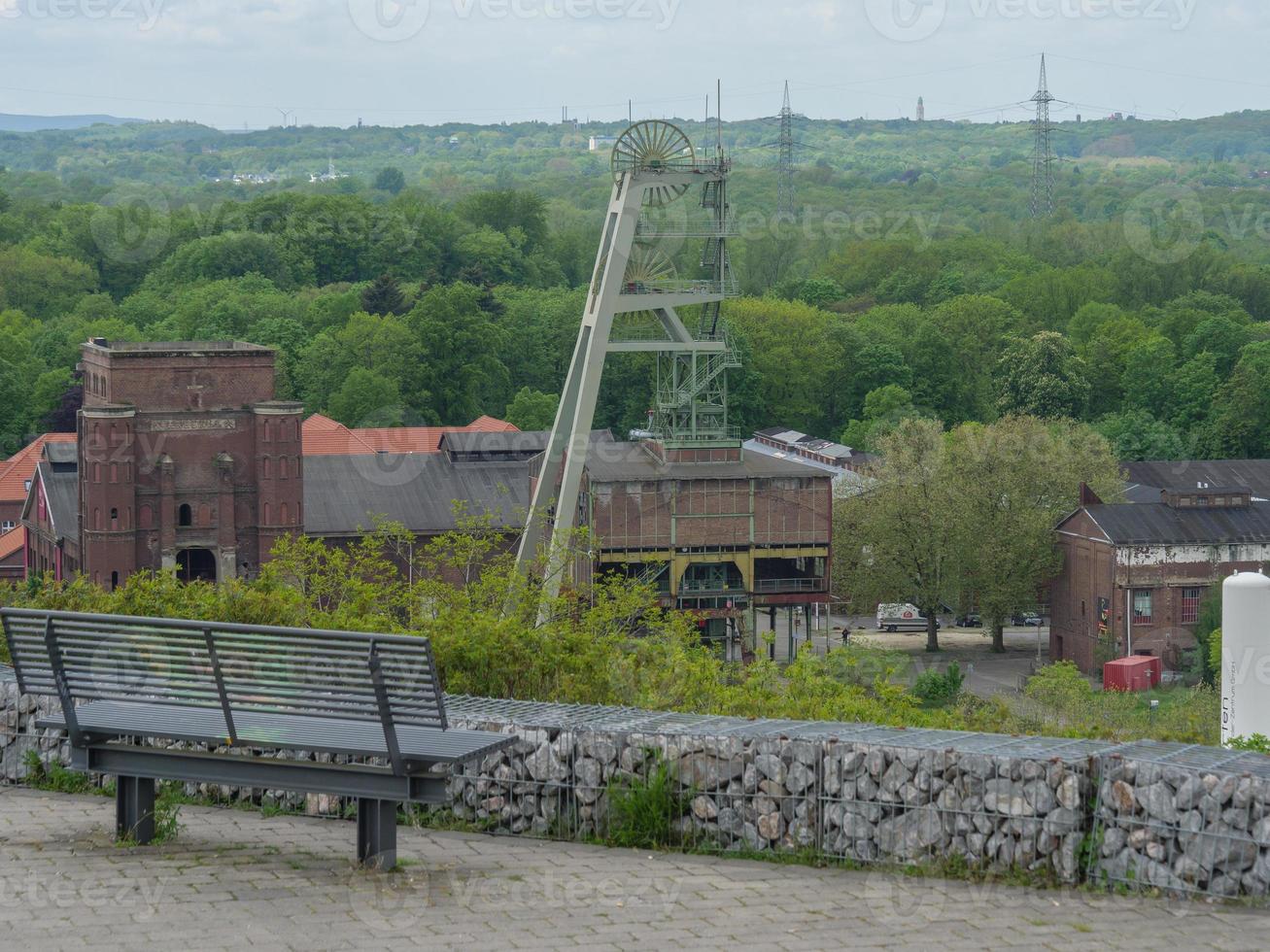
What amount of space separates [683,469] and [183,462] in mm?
15664

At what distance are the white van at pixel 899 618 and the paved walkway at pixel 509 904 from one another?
5337 centimetres

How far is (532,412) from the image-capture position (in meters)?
91.8

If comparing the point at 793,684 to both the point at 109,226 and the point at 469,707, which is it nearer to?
the point at 469,707

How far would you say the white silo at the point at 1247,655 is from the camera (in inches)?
572

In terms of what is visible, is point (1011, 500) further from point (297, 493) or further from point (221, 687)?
point (221, 687)

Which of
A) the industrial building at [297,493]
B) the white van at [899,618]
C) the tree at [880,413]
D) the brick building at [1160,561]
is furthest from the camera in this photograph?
the tree at [880,413]

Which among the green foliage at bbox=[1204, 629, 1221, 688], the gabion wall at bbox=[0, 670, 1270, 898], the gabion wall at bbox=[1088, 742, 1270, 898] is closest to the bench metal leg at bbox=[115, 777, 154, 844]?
the gabion wall at bbox=[0, 670, 1270, 898]

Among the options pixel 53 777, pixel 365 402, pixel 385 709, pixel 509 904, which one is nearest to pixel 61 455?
pixel 365 402

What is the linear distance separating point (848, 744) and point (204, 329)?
10038cm

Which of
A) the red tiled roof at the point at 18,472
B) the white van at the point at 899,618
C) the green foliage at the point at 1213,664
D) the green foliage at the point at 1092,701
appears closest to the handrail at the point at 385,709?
the green foliage at the point at 1092,701

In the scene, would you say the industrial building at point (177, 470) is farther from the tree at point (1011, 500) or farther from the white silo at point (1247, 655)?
the white silo at point (1247, 655)

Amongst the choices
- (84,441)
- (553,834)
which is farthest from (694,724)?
(84,441)

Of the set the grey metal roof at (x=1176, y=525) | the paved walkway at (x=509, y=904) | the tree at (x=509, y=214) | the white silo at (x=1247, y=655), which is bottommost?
the grey metal roof at (x=1176, y=525)

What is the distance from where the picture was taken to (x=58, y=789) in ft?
43.1
